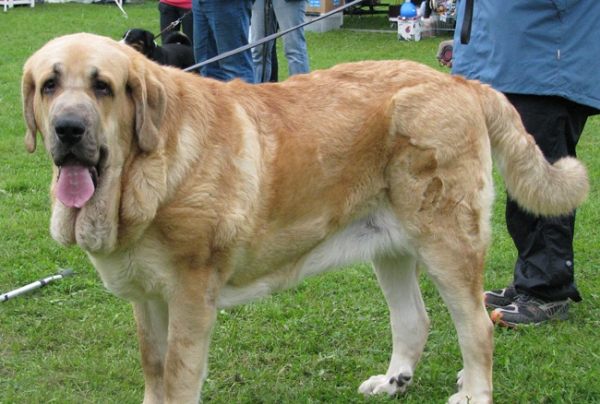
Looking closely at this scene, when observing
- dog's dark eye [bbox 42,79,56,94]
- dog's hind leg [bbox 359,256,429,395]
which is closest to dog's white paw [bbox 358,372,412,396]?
dog's hind leg [bbox 359,256,429,395]

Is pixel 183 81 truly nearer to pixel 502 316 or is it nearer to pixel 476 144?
pixel 476 144

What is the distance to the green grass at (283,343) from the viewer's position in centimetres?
353

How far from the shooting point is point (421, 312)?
3.65 metres

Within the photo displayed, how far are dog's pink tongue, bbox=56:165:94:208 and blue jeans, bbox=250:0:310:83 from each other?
4.78 meters

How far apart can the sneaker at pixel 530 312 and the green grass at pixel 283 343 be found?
0.07 m

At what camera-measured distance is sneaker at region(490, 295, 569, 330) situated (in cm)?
415

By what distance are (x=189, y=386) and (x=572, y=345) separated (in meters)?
2.16

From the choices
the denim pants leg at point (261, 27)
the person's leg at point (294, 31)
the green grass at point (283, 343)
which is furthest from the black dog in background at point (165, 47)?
the green grass at point (283, 343)

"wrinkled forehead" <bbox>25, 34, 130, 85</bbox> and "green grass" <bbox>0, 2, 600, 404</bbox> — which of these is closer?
"wrinkled forehead" <bbox>25, 34, 130, 85</bbox>

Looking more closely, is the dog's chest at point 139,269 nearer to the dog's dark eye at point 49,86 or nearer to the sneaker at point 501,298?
the dog's dark eye at point 49,86

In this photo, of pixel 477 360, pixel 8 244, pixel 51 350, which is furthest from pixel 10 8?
pixel 477 360

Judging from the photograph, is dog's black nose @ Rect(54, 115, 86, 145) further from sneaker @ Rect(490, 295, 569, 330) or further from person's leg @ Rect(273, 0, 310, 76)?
person's leg @ Rect(273, 0, 310, 76)

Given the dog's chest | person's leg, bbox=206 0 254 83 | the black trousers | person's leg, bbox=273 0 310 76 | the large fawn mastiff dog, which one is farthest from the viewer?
person's leg, bbox=273 0 310 76

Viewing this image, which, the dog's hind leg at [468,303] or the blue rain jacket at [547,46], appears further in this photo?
the blue rain jacket at [547,46]
